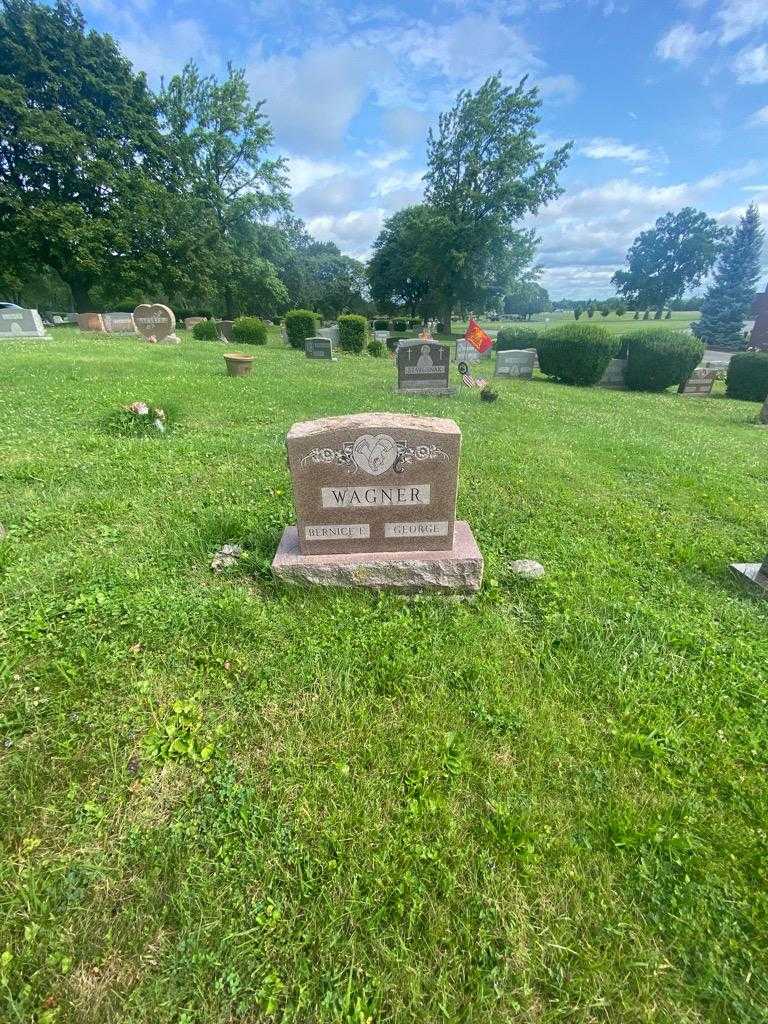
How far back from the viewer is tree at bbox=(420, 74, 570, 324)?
30578 millimetres

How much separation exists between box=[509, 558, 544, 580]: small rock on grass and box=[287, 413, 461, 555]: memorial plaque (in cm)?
61

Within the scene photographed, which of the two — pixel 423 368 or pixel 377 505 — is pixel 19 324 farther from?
pixel 377 505

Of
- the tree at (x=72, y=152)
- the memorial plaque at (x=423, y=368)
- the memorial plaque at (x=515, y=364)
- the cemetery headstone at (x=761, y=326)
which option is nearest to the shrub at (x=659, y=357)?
the memorial plaque at (x=515, y=364)

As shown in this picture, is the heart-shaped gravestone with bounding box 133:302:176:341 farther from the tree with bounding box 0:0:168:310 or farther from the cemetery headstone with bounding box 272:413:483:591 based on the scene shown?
the cemetery headstone with bounding box 272:413:483:591

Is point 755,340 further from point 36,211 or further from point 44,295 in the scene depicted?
point 44,295

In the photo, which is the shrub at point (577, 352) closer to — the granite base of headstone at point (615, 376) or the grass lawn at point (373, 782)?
the granite base of headstone at point (615, 376)

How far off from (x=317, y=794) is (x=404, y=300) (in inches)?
2316

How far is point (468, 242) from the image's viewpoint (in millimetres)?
32469

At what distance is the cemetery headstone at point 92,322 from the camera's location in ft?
72.7

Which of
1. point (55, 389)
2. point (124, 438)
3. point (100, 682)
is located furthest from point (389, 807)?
point (55, 389)

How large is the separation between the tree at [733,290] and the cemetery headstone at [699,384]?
29.7 meters

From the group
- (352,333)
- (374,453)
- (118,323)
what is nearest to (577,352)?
(352,333)

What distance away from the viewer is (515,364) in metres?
16.7

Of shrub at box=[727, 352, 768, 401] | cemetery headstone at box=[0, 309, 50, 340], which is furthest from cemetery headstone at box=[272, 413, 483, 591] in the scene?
cemetery headstone at box=[0, 309, 50, 340]
